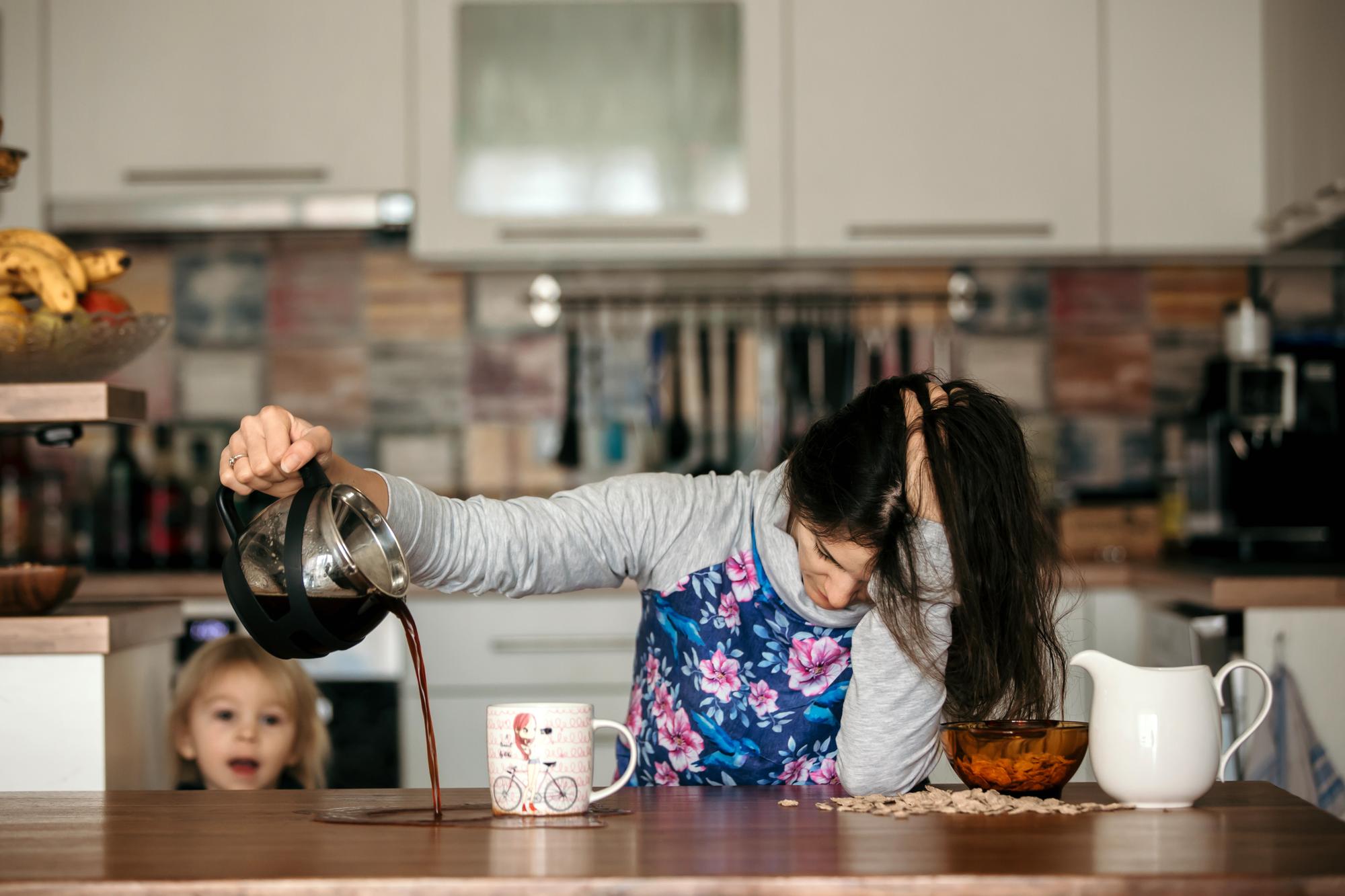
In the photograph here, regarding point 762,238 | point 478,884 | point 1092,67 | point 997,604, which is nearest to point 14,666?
point 478,884

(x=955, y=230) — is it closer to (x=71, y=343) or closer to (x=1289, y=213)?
(x=1289, y=213)

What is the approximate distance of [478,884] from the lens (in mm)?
777

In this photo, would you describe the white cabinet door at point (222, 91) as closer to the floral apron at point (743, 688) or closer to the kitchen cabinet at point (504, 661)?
the kitchen cabinet at point (504, 661)

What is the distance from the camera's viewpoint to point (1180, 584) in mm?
2371

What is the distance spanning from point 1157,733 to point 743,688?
1.40ft

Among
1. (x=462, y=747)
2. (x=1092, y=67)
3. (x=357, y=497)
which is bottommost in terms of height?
(x=462, y=747)

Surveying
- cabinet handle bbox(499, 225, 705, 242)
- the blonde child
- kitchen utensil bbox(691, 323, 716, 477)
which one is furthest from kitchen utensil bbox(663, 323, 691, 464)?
the blonde child

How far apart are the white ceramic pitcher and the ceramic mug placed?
14.6 inches

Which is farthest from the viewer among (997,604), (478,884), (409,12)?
(409,12)

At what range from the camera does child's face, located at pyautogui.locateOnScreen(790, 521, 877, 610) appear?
45.6 inches

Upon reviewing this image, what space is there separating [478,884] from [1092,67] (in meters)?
2.53

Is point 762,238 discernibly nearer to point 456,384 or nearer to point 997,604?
point 456,384

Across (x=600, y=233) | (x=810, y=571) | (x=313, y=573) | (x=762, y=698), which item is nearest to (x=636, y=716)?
(x=762, y=698)

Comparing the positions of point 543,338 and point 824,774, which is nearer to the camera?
point 824,774
